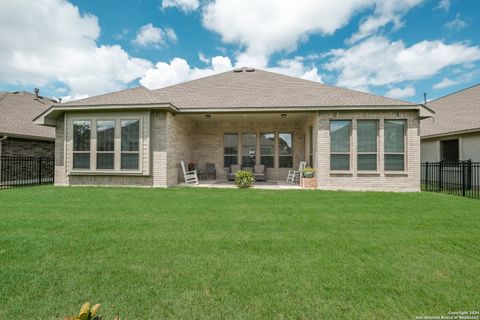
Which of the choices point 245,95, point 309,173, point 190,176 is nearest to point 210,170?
point 190,176

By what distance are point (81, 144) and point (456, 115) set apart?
1934cm

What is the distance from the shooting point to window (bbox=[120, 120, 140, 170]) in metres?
9.35

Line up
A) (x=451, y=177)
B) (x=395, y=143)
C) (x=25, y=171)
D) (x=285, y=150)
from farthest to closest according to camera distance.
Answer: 1. (x=285, y=150)
2. (x=25, y=171)
3. (x=451, y=177)
4. (x=395, y=143)

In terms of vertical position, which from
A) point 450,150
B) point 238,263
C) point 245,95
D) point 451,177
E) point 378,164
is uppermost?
point 245,95

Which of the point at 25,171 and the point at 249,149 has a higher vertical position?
the point at 249,149

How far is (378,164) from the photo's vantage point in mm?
9320

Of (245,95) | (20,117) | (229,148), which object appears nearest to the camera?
(245,95)

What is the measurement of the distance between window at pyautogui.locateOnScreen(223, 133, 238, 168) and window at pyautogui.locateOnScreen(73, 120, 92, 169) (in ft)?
21.2

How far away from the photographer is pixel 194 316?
76.5 inches

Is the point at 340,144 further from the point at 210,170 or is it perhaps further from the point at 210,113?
the point at 210,170

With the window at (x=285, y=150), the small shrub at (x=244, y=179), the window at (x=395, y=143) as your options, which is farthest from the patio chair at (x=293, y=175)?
the window at (x=395, y=143)

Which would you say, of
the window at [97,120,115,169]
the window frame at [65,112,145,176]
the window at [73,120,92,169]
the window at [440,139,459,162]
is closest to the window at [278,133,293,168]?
the window frame at [65,112,145,176]

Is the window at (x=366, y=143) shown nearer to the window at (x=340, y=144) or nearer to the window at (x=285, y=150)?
the window at (x=340, y=144)

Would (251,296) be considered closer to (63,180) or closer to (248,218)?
(248,218)
